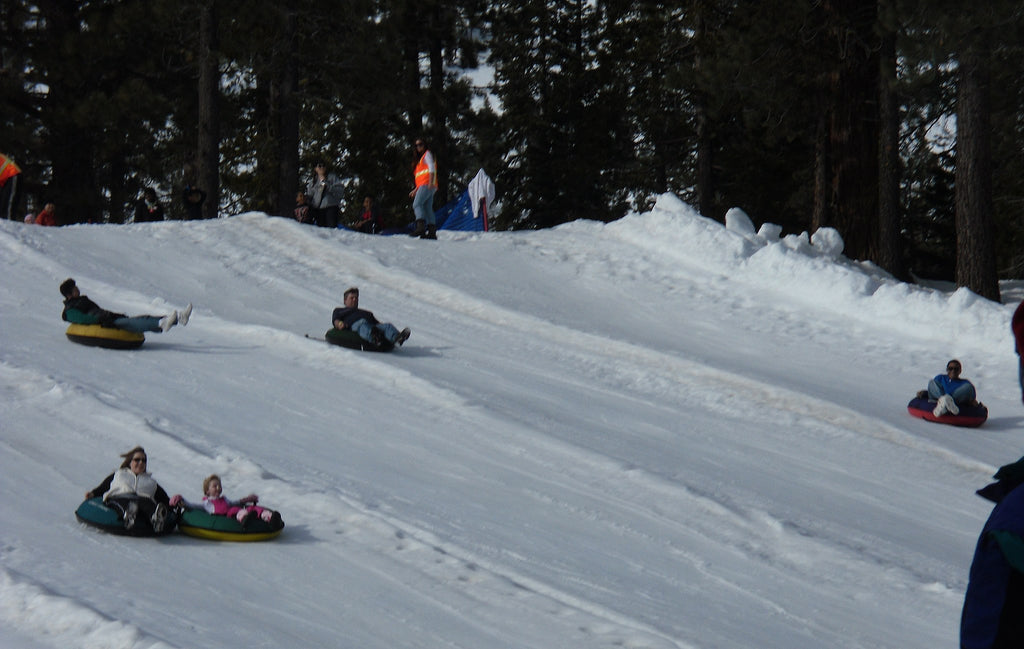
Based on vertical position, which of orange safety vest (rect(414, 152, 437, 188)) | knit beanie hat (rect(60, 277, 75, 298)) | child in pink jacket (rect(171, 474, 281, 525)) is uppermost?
orange safety vest (rect(414, 152, 437, 188))

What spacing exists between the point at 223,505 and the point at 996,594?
5.54 meters

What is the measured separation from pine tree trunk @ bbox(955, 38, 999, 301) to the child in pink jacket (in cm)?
1180

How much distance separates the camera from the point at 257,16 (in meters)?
23.6

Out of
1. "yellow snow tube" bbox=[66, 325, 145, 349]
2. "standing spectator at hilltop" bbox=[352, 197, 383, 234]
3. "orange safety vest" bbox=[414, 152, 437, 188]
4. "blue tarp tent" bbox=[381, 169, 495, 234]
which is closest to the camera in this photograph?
"yellow snow tube" bbox=[66, 325, 145, 349]

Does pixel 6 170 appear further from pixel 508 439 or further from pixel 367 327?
pixel 508 439

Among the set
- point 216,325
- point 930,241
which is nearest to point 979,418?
point 216,325

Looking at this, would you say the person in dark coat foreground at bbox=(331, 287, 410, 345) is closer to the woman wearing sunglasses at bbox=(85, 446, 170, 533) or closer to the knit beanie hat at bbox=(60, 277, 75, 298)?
the knit beanie hat at bbox=(60, 277, 75, 298)

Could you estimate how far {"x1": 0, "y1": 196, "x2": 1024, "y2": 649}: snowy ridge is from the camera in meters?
6.45

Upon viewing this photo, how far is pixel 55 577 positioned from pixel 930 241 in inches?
1293

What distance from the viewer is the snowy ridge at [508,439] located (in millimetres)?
6449

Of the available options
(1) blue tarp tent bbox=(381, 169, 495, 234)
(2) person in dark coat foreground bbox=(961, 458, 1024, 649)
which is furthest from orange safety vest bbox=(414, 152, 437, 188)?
(2) person in dark coat foreground bbox=(961, 458, 1024, 649)

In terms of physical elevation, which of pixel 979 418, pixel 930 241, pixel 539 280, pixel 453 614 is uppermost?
pixel 930 241

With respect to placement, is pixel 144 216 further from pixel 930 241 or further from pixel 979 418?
pixel 930 241

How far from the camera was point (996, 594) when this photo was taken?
A: 226 centimetres
